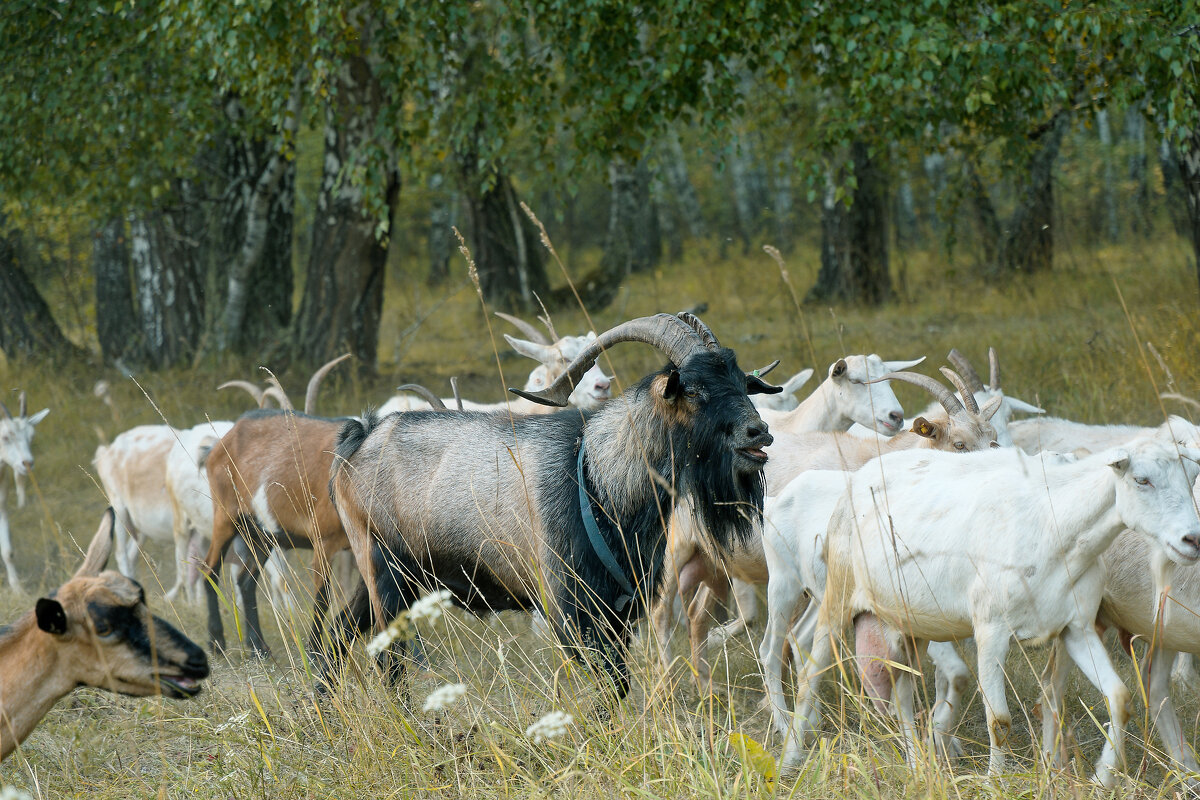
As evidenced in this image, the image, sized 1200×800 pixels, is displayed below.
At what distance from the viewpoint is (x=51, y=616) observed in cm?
364

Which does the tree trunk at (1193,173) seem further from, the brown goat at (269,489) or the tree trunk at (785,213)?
the tree trunk at (785,213)

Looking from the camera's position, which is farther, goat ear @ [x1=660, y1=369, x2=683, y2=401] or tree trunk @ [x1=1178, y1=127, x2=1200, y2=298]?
tree trunk @ [x1=1178, y1=127, x2=1200, y2=298]

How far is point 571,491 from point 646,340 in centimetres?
66

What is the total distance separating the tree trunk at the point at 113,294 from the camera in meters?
14.4

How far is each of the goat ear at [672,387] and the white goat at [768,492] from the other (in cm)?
62

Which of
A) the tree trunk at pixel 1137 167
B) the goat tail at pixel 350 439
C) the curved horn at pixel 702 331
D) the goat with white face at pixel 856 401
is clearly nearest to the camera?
the curved horn at pixel 702 331

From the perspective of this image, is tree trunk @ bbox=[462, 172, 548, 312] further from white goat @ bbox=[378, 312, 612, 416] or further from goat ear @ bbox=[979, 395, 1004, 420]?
goat ear @ bbox=[979, 395, 1004, 420]

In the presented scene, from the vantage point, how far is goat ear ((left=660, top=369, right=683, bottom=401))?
418cm

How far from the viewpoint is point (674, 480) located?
14.0ft

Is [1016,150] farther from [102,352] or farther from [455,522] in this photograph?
Answer: [102,352]

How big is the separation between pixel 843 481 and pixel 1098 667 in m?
1.34

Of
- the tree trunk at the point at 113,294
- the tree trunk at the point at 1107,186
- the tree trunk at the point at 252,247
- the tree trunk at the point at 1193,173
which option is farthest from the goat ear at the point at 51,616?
the tree trunk at the point at 1107,186

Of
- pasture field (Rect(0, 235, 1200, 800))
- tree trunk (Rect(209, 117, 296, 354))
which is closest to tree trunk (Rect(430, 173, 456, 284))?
pasture field (Rect(0, 235, 1200, 800))

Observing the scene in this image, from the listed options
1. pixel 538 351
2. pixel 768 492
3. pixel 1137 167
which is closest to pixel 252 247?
pixel 538 351
